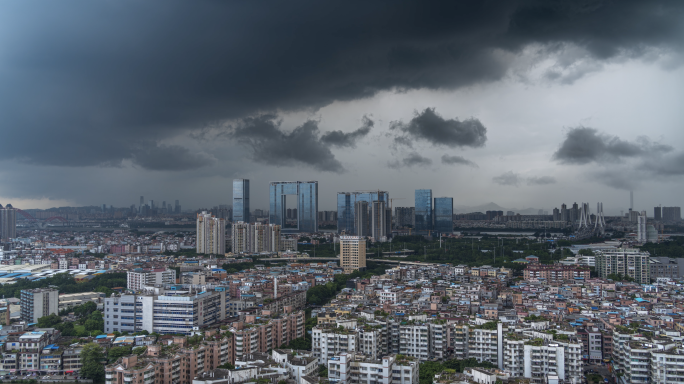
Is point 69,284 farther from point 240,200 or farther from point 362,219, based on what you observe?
point 240,200

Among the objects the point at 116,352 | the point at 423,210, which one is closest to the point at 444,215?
the point at 423,210

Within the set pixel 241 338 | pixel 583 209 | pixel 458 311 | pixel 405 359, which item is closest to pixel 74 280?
pixel 241 338

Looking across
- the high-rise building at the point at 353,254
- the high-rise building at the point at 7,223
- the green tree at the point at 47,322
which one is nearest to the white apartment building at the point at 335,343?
the green tree at the point at 47,322

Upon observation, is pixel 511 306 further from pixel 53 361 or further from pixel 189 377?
pixel 53 361

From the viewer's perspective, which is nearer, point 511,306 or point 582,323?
point 582,323

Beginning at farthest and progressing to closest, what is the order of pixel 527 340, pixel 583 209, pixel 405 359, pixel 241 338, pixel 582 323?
1. pixel 583 209
2. pixel 582 323
3. pixel 241 338
4. pixel 527 340
5. pixel 405 359


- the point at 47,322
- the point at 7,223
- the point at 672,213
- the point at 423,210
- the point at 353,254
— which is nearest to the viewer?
the point at 47,322

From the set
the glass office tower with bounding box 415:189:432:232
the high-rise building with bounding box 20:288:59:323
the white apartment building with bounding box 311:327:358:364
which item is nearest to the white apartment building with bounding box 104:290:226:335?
the high-rise building with bounding box 20:288:59:323
